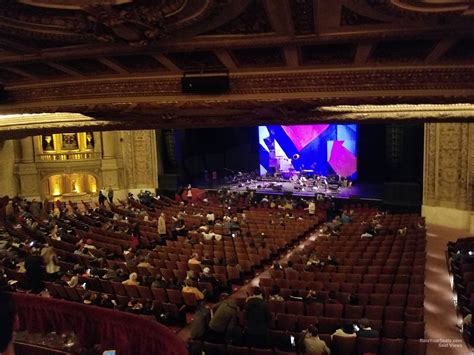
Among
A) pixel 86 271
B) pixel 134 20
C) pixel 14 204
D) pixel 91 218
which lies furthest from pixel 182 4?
pixel 14 204

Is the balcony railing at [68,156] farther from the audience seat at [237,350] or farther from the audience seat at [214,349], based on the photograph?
the audience seat at [237,350]

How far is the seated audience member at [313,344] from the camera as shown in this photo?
5188 mm

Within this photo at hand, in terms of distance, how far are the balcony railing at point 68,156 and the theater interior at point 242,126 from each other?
6.43 meters

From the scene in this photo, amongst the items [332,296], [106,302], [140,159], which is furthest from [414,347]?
[140,159]

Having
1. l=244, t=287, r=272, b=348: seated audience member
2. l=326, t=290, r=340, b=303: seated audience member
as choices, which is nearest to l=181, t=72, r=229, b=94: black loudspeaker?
l=244, t=287, r=272, b=348: seated audience member

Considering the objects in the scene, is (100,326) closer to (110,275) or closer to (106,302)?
(106,302)

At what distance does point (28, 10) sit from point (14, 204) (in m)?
17.1

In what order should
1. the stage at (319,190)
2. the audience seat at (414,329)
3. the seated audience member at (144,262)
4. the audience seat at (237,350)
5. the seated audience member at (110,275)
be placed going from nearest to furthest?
1. the audience seat at (237,350)
2. the audience seat at (414,329)
3. the seated audience member at (110,275)
4. the seated audience member at (144,262)
5. the stage at (319,190)

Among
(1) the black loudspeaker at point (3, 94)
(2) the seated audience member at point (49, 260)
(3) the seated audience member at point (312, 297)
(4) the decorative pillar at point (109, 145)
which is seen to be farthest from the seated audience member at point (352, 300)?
(4) the decorative pillar at point (109, 145)

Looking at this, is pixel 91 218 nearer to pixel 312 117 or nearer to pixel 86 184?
pixel 86 184

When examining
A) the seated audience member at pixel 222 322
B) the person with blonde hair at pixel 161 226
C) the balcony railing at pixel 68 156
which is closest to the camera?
the seated audience member at pixel 222 322

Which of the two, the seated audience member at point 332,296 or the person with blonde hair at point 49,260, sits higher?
the person with blonde hair at point 49,260

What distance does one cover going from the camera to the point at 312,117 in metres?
6.30

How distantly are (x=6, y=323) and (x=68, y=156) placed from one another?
76.1 feet
